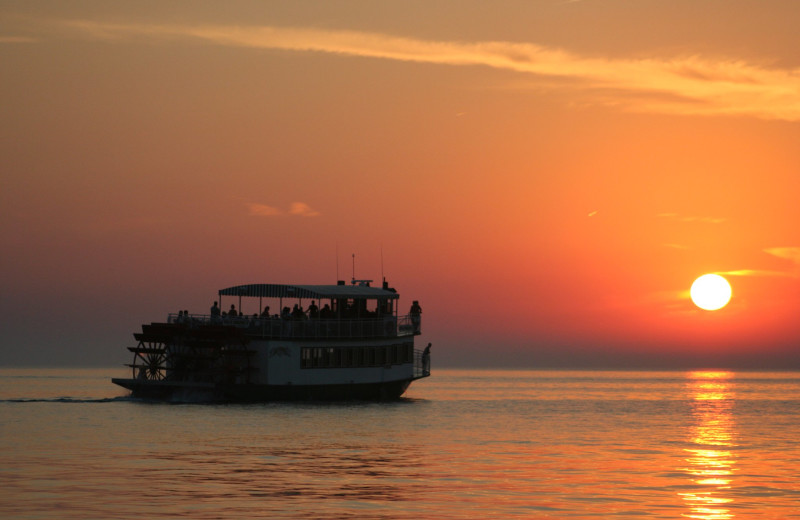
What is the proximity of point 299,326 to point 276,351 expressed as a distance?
6.79ft

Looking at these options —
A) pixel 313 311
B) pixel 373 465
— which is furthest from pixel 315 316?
pixel 373 465

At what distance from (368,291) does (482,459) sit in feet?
94.7

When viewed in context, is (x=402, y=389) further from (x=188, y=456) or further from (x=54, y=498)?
(x=54, y=498)

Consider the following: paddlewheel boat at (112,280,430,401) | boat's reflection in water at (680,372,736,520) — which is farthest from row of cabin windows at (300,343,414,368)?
boat's reflection in water at (680,372,736,520)

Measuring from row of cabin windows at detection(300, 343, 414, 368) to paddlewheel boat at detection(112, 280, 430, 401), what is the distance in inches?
2.2

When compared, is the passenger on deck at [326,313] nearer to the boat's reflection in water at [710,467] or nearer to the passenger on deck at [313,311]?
the passenger on deck at [313,311]

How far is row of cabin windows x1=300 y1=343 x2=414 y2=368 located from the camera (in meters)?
62.2

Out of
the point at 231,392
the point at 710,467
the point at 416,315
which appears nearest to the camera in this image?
the point at 710,467

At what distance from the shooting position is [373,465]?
36.0 m

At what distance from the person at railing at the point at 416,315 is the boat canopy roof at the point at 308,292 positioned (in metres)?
3.27

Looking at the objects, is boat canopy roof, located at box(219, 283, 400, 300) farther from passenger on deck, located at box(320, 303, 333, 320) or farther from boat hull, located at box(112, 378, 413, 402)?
boat hull, located at box(112, 378, 413, 402)

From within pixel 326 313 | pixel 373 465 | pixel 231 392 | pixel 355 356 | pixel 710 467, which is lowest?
pixel 710 467

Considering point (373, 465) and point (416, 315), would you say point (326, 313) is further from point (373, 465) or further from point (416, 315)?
point (373, 465)

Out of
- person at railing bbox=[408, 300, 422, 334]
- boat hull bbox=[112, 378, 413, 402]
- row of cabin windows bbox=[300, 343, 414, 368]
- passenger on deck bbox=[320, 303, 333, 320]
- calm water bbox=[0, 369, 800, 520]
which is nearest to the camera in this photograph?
calm water bbox=[0, 369, 800, 520]
